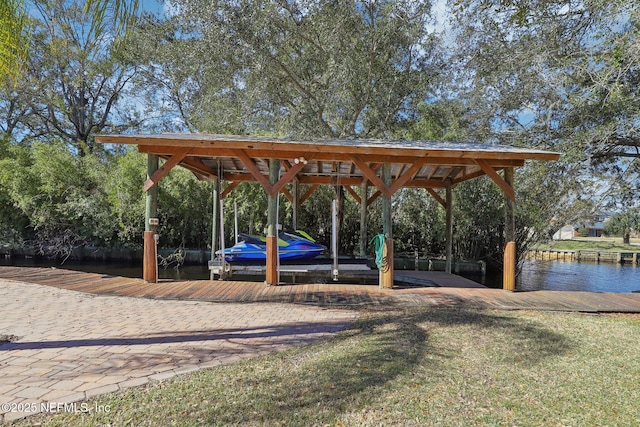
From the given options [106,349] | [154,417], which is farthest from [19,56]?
[154,417]

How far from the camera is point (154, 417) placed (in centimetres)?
224

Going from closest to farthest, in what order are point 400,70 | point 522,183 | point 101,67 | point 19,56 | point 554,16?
point 19,56 → point 554,16 → point 522,183 → point 400,70 → point 101,67

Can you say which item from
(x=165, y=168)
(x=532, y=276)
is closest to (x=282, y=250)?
(x=165, y=168)

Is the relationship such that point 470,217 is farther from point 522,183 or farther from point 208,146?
point 208,146

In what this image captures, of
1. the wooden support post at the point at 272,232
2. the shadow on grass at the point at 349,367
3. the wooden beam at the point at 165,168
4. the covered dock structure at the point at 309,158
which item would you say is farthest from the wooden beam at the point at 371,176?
the wooden beam at the point at 165,168

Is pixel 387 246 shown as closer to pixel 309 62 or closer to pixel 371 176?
pixel 371 176

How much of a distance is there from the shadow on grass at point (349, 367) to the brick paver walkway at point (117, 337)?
1.57 feet

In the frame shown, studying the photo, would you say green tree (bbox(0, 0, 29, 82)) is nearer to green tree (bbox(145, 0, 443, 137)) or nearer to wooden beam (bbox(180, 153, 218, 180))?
wooden beam (bbox(180, 153, 218, 180))

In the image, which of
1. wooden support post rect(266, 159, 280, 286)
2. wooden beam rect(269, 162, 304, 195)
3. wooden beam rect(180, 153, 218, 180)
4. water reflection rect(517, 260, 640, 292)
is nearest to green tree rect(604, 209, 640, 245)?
water reflection rect(517, 260, 640, 292)

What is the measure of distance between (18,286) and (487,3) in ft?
34.2

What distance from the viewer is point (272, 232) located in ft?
22.2

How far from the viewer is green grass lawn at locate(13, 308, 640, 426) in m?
2.30

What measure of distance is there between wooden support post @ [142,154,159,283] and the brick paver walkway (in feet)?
3.70

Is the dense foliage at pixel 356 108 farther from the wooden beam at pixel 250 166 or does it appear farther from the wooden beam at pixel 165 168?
the wooden beam at pixel 165 168
